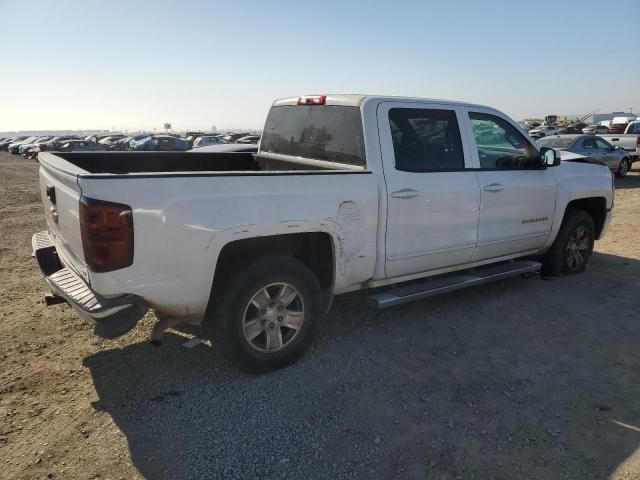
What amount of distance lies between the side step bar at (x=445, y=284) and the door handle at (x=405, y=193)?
830 mm

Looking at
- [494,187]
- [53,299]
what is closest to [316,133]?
[494,187]

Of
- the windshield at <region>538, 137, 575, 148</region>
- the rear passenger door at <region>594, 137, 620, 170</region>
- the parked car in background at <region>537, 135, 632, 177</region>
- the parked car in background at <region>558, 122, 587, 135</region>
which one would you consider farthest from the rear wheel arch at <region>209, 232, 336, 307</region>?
the parked car in background at <region>558, 122, 587, 135</region>

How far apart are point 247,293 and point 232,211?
0.59m

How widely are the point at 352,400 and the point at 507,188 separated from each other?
2699 mm

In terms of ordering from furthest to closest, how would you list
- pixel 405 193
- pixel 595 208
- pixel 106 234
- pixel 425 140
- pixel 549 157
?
pixel 595 208, pixel 549 157, pixel 425 140, pixel 405 193, pixel 106 234

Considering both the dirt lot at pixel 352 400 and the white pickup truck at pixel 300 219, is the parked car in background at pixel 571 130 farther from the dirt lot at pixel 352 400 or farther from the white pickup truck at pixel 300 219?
the dirt lot at pixel 352 400

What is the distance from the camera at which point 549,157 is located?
16.5ft

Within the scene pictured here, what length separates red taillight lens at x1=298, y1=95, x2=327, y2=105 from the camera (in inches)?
175

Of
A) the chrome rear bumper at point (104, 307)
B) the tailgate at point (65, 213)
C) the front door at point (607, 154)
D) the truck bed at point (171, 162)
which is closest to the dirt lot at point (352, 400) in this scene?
the chrome rear bumper at point (104, 307)

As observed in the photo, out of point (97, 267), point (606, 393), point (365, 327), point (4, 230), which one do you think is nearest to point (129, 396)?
point (97, 267)

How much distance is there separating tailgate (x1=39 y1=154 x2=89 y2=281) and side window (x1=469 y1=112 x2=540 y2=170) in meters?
3.45

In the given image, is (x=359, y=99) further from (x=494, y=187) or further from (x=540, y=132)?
(x=540, y=132)

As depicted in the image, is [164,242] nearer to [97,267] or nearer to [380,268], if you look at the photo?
[97,267]

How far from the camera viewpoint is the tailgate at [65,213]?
295cm
